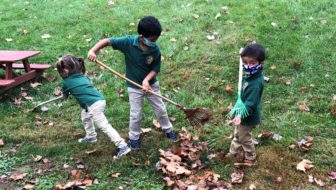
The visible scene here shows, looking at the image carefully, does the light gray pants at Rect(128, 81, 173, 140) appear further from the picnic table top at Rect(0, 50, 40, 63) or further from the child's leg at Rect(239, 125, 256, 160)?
the picnic table top at Rect(0, 50, 40, 63)

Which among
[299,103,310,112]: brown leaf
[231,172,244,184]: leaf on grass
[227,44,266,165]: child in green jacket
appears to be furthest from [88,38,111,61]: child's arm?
[299,103,310,112]: brown leaf

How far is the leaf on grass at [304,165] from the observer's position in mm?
4674

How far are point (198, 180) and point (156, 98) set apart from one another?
3.64ft

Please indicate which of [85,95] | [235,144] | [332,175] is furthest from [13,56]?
[332,175]

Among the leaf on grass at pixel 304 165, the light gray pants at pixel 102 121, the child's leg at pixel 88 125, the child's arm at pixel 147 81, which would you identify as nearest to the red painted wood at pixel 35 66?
the child's leg at pixel 88 125

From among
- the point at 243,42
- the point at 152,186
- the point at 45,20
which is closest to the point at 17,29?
the point at 45,20

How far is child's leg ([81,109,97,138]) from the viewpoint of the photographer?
530 centimetres

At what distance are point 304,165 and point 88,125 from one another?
100 inches

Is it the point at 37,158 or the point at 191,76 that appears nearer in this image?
the point at 37,158

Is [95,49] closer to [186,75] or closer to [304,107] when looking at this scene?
[186,75]

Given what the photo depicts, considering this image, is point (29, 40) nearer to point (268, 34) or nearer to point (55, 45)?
point (55, 45)

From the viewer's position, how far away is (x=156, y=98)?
202 inches

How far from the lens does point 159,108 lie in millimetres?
5184

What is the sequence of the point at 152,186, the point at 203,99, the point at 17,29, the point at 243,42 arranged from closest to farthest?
the point at 152,186 → the point at 203,99 → the point at 243,42 → the point at 17,29
